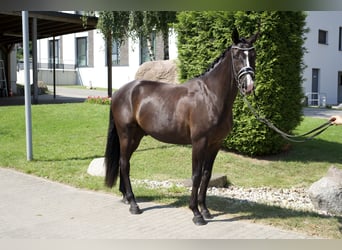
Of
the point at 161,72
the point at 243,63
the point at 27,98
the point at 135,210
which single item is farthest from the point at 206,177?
the point at 161,72

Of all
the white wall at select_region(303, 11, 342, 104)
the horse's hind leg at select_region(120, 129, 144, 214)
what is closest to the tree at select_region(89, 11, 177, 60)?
the horse's hind leg at select_region(120, 129, 144, 214)

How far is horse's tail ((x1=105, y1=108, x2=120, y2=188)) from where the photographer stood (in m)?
6.07

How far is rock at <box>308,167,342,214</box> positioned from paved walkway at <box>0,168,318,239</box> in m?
1.87

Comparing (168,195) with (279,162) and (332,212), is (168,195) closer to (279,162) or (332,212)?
(332,212)

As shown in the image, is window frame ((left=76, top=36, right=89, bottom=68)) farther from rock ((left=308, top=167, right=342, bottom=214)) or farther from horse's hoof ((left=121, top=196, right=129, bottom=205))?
rock ((left=308, top=167, right=342, bottom=214))

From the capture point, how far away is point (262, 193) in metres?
7.72

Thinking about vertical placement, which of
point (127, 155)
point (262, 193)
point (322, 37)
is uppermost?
point (322, 37)

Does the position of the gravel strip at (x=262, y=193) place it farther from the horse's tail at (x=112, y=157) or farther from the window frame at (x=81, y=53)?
the window frame at (x=81, y=53)

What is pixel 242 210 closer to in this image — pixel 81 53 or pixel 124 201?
pixel 124 201

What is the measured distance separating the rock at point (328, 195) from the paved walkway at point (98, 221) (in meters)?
1.87

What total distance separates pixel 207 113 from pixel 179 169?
3.94 metres

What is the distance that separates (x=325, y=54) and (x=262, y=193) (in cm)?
2380

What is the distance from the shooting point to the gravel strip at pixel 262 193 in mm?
7078

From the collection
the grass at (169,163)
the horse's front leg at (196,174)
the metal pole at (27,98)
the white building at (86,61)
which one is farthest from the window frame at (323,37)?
the horse's front leg at (196,174)
